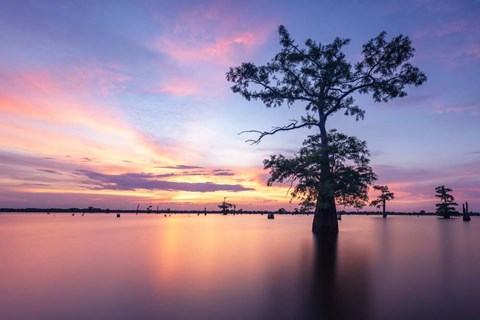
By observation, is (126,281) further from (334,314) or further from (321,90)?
(321,90)

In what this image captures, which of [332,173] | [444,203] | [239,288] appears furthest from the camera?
[444,203]

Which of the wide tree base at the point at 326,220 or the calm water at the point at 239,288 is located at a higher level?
the wide tree base at the point at 326,220

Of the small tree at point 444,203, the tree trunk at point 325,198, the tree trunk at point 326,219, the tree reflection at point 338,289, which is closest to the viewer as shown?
the tree reflection at point 338,289

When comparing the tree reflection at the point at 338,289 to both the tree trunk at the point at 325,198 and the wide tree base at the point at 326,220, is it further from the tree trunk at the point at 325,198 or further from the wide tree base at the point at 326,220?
the wide tree base at the point at 326,220

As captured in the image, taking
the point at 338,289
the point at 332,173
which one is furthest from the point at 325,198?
the point at 338,289

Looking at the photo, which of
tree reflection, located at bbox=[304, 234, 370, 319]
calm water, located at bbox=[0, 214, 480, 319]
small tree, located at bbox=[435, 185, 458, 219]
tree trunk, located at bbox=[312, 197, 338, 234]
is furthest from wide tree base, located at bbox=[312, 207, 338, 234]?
small tree, located at bbox=[435, 185, 458, 219]

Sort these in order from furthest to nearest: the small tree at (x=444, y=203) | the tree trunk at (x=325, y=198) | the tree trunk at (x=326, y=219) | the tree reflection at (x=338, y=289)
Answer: the small tree at (x=444, y=203) → the tree trunk at (x=326, y=219) → the tree trunk at (x=325, y=198) → the tree reflection at (x=338, y=289)

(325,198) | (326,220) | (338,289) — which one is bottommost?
(338,289)

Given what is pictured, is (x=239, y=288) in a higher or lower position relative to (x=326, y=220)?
lower

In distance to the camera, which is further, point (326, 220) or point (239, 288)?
point (326, 220)

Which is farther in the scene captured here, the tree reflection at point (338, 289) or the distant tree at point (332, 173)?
the distant tree at point (332, 173)

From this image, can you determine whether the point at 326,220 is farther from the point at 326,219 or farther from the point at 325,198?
the point at 325,198

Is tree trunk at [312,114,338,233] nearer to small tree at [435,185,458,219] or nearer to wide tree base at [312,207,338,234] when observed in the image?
wide tree base at [312,207,338,234]

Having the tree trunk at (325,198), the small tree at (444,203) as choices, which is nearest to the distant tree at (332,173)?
the tree trunk at (325,198)
